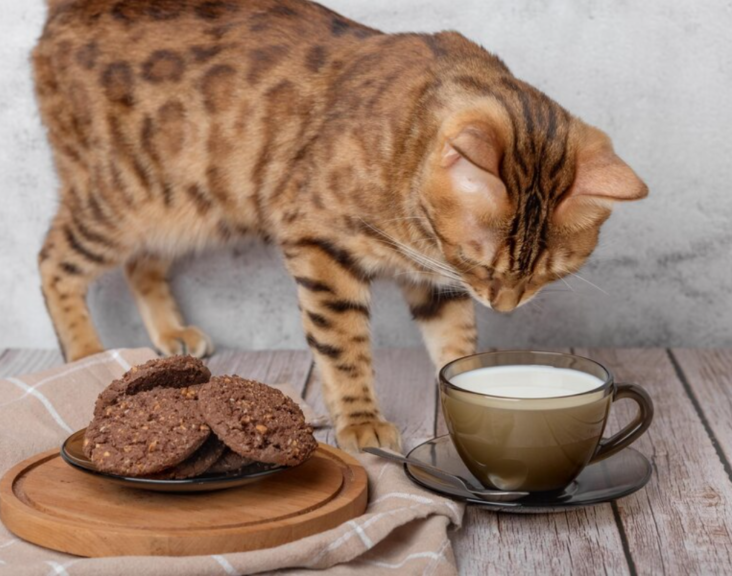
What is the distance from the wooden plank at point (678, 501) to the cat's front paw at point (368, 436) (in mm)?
438

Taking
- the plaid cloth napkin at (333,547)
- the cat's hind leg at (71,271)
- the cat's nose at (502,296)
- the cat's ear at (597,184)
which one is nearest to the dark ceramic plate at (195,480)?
the plaid cloth napkin at (333,547)

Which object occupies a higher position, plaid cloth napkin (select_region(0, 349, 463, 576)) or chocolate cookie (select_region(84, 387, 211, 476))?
chocolate cookie (select_region(84, 387, 211, 476))

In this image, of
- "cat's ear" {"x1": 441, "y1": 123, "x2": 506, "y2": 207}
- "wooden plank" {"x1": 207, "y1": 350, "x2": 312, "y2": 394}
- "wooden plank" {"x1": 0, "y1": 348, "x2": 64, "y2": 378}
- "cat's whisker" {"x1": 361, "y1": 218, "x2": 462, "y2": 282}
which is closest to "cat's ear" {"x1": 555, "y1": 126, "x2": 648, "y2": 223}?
"cat's ear" {"x1": 441, "y1": 123, "x2": 506, "y2": 207}

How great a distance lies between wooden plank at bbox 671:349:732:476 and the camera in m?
1.96

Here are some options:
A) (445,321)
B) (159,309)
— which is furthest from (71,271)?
(445,321)

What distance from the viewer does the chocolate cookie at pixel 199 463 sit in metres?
1.38

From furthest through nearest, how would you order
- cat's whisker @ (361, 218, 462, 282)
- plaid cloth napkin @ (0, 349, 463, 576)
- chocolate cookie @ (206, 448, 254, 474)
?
cat's whisker @ (361, 218, 462, 282), chocolate cookie @ (206, 448, 254, 474), plaid cloth napkin @ (0, 349, 463, 576)

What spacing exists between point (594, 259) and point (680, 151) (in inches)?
13.2

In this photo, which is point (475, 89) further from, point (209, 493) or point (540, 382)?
point (209, 493)

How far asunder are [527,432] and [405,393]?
0.85m

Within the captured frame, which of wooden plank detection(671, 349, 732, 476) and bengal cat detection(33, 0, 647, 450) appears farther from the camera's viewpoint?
wooden plank detection(671, 349, 732, 476)

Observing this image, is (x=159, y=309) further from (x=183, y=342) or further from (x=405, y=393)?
(x=405, y=393)

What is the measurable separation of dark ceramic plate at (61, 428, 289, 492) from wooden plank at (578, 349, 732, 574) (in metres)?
0.55

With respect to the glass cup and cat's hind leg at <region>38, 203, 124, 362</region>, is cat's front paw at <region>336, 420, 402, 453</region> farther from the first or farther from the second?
cat's hind leg at <region>38, 203, 124, 362</region>
